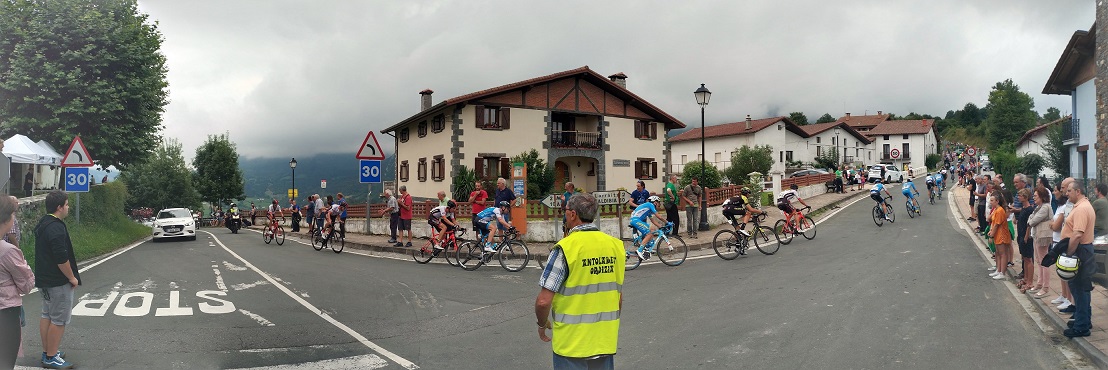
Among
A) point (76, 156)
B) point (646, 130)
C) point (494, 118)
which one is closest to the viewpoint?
point (76, 156)

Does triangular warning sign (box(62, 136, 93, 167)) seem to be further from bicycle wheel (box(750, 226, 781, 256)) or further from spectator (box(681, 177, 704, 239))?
bicycle wheel (box(750, 226, 781, 256))

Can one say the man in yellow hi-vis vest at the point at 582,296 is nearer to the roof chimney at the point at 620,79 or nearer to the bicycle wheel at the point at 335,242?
the bicycle wheel at the point at 335,242

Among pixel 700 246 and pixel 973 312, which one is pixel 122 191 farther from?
pixel 973 312

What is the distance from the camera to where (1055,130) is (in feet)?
93.1

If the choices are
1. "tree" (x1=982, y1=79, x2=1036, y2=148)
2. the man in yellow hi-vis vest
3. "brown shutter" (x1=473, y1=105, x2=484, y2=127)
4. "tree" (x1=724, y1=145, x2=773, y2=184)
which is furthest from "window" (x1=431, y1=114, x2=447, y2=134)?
"tree" (x1=982, y1=79, x2=1036, y2=148)

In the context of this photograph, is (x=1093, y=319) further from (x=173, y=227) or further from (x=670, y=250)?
(x=173, y=227)

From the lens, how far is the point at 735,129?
197ft

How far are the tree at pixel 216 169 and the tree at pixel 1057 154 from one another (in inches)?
2607

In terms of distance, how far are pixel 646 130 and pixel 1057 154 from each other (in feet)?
63.4

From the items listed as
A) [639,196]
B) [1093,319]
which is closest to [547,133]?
[639,196]

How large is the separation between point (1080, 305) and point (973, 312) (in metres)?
1.34

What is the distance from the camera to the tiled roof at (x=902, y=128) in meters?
81.2

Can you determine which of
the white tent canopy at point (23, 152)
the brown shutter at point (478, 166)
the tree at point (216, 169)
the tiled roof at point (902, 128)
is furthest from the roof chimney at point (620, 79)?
the tiled roof at point (902, 128)

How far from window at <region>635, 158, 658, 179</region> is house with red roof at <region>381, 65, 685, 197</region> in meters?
0.06
